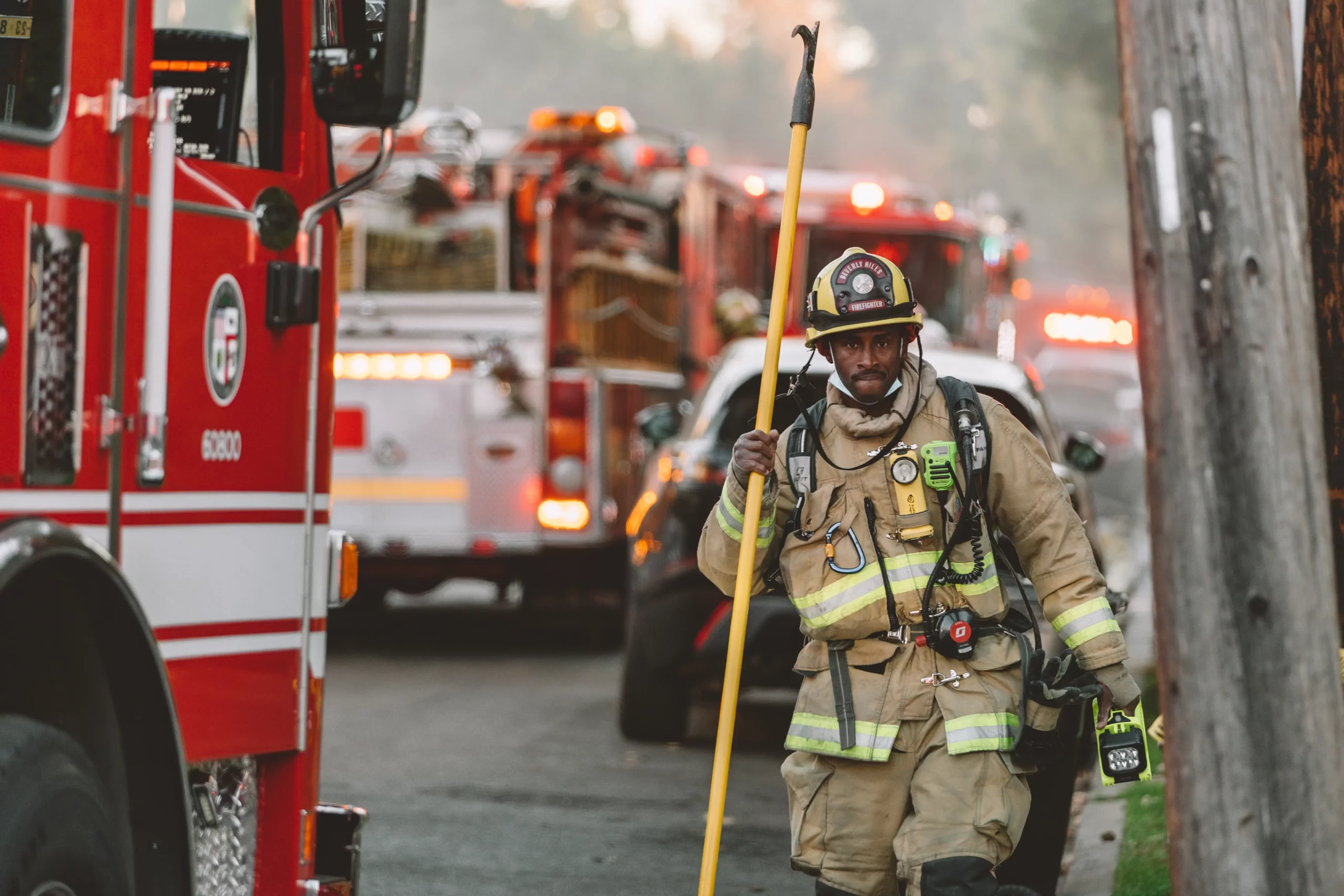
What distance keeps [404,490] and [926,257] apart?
472cm

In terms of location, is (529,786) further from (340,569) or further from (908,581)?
(908,581)

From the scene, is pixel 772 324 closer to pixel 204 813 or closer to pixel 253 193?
pixel 253 193

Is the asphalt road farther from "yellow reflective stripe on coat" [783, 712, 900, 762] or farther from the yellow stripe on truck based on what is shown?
"yellow reflective stripe on coat" [783, 712, 900, 762]

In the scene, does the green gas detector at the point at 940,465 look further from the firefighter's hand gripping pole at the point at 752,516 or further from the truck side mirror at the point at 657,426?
the truck side mirror at the point at 657,426

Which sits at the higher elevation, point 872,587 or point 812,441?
Answer: point 812,441

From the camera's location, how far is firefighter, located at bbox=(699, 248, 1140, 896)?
417cm

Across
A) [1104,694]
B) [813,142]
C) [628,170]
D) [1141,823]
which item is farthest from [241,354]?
[813,142]

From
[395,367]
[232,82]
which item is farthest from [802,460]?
[395,367]

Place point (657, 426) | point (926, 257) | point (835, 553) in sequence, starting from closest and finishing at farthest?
point (835, 553)
point (657, 426)
point (926, 257)

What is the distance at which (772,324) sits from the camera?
14.1ft

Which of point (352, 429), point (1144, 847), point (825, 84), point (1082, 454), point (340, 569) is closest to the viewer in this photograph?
point (340, 569)

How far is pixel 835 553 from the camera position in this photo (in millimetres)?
4281

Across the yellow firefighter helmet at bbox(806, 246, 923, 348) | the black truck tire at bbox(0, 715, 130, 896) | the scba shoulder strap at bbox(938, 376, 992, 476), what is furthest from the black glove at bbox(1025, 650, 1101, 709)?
the black truck tire at bbox(0, 715, 130, 896)

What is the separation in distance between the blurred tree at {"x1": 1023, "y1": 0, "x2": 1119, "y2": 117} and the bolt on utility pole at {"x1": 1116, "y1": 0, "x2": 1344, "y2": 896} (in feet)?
76.6
